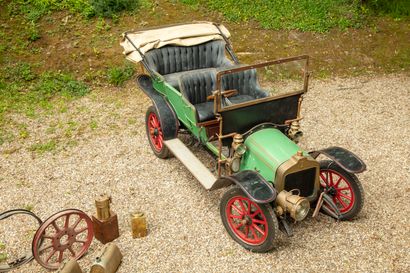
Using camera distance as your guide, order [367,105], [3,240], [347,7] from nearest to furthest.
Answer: [3,240], [367,105], [347,7]

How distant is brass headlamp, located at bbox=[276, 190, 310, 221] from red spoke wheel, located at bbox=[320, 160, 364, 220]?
0.90 meters

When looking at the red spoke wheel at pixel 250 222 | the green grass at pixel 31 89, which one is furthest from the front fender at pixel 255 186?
the green grass at pixel 31 89

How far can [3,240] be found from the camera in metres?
5.60

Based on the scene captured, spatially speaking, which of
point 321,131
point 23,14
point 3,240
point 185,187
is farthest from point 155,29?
point 23,14

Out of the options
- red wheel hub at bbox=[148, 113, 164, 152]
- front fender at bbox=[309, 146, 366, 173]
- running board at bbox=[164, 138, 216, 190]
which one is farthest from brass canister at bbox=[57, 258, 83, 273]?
front fender at bbox=[309, 146, 366, 173]

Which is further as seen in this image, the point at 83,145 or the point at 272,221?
the point at 83,145

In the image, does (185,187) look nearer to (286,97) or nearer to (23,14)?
(286,97)

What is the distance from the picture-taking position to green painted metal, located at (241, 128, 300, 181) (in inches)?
211

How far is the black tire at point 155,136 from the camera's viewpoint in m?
7.11

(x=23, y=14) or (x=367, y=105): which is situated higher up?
(x=23, y=14)

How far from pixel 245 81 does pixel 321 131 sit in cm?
226

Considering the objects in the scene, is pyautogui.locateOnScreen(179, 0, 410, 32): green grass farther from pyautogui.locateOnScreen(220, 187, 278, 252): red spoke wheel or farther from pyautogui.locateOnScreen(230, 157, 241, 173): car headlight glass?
pyautogui.locateOnScreen(220, 187, 278, 252): red spoke wheel

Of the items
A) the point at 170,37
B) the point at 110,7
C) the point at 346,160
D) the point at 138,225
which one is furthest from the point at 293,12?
the point at 138,225

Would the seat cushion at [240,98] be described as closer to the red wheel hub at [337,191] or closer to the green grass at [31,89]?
the red wheel hub at [337,191]
